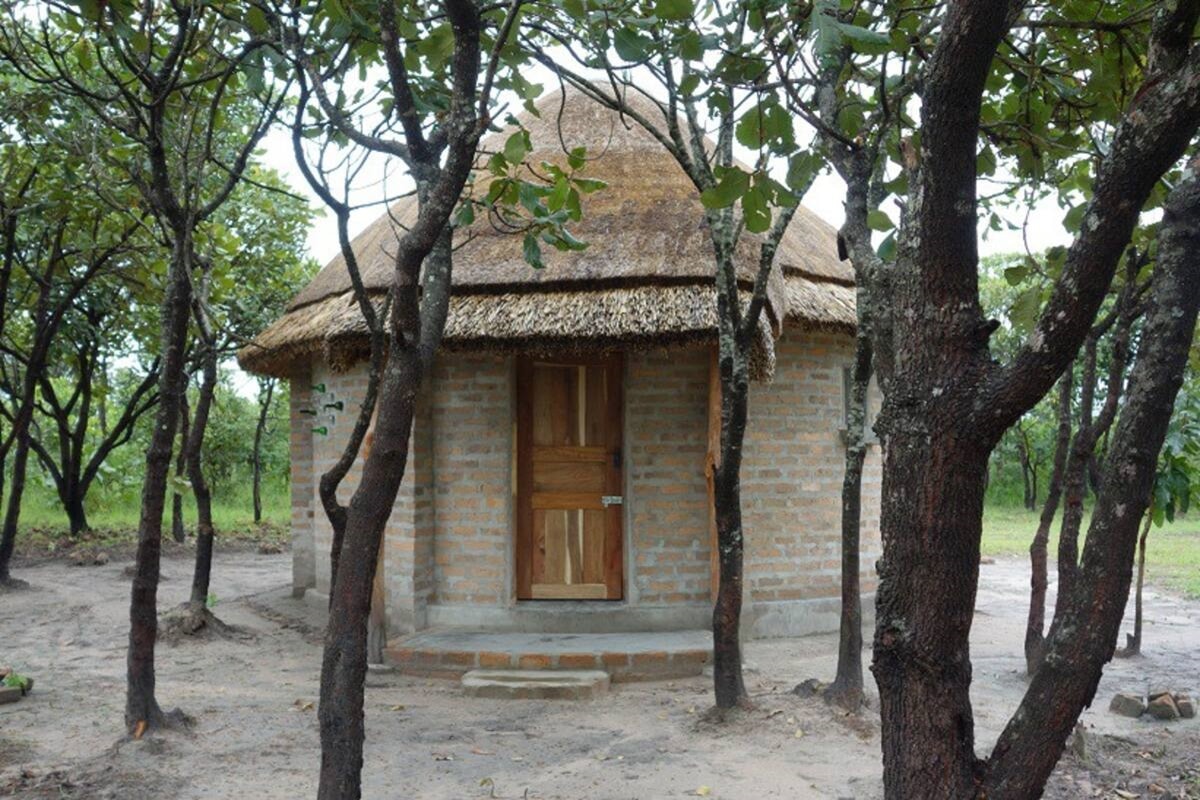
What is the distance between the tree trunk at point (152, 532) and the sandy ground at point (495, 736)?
0.75 ft

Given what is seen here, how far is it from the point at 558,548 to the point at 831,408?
2.62m

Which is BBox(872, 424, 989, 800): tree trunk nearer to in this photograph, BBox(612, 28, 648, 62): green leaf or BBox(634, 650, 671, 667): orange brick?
BBox(612, 28, 648, 62): green leaf

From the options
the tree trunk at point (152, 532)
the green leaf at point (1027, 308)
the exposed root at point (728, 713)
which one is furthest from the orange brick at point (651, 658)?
the green leaf at point (1027, 308)

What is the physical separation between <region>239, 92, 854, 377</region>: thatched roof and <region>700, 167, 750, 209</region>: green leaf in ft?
12.7

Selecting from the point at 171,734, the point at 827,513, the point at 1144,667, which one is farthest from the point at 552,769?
the point at 1144,667

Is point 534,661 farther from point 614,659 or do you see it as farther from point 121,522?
point 121,522

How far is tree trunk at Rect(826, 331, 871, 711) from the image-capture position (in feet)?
20.5

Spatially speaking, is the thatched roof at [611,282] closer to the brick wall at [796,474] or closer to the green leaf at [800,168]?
the brick wall at [796,474]

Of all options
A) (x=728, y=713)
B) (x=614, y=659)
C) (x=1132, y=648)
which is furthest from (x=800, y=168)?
(x=1132, y=648)

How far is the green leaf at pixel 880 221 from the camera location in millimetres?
3623

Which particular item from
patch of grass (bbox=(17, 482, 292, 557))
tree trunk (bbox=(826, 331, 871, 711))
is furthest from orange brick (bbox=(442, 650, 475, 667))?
patch of grass (bbox=(17, 482, 292, 557))

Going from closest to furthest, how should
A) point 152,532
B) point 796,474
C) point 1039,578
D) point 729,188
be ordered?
point 729,188
point 152,532
point 1039,578
point 796,474

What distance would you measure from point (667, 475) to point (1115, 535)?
596 cm

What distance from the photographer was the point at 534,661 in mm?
7168
